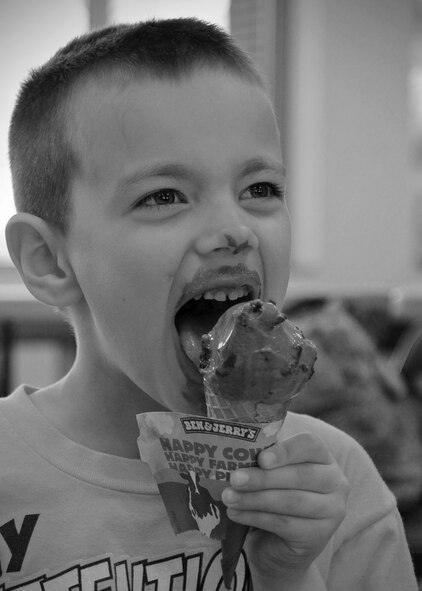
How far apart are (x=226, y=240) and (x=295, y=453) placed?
28 cm

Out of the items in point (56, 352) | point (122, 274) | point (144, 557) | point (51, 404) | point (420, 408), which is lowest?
point (56, 352)

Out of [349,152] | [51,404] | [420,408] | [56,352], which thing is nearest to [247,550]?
[51,404]

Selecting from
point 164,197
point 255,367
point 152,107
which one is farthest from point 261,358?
point 152,107

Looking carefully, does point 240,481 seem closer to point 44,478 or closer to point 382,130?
point 44,478

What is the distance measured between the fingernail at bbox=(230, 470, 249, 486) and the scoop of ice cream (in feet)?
0.29

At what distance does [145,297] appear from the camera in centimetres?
102

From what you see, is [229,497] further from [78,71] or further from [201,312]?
[78,71]

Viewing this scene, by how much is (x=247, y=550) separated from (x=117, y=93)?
655 mm

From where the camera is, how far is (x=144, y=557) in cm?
107

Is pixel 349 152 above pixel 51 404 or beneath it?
above

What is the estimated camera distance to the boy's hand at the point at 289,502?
87 centimetres

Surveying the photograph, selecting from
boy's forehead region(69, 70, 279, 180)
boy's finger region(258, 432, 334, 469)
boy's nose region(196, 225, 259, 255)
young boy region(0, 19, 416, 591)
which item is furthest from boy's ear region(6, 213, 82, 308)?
boy's finger region(258, 432, 334, 469)

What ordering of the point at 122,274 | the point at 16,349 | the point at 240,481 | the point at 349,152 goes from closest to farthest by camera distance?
the point at 240,481 < the point at 122,274 < the point at 16,349 < the point at 349,152

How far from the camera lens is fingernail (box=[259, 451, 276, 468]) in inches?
34.0
